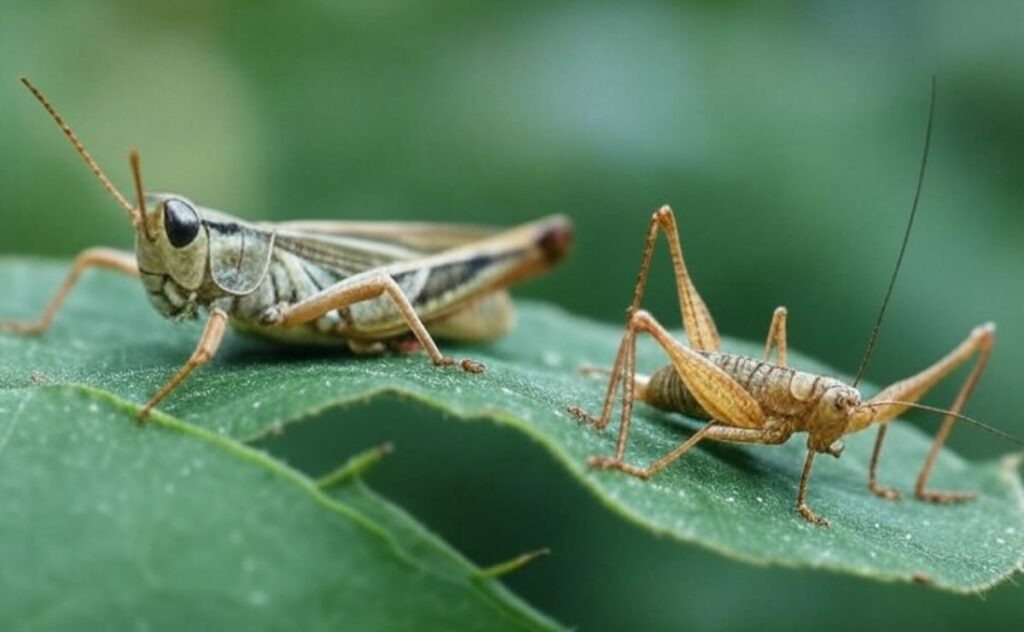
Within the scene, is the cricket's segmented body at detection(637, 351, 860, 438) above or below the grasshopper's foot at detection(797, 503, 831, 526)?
above

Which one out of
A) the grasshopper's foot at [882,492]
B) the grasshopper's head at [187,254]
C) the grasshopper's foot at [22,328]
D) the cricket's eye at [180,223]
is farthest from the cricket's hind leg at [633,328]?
the grasshopper's foot at [22,328]

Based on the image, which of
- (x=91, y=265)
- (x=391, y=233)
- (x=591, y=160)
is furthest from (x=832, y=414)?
(x=591, y=160)

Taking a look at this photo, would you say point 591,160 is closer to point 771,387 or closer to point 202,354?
point 771,387

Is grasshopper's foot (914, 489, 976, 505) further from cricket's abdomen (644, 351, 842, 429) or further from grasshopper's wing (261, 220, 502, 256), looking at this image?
grasshopper's wing (261, 220, 502, 256)

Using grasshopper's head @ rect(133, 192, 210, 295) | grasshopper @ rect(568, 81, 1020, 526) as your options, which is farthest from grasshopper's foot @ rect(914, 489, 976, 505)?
grasshopper's head @ rect(133, 192, 210, 295)

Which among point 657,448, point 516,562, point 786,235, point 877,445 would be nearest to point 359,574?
point 516,562

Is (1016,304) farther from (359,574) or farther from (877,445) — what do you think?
(359,574)

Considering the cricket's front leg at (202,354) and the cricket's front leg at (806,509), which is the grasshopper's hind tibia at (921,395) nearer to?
the cricket's front leg at (806,509)
